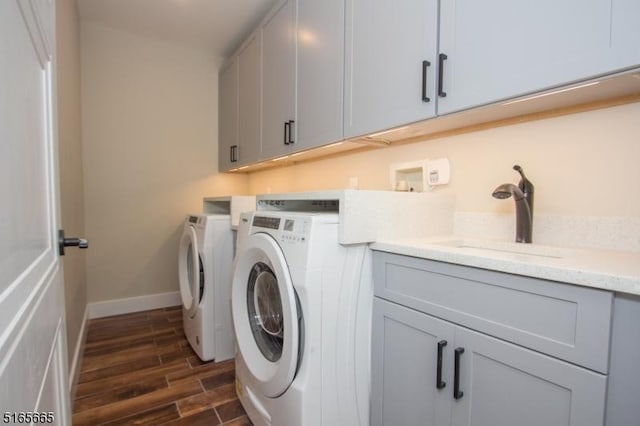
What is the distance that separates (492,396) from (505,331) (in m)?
0.20

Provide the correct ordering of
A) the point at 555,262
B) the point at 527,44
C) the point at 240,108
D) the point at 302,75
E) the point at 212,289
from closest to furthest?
the point at 555,262 < the point at 527,44 < the point at 302,75 < the point at 212,289 < the point at 240,108

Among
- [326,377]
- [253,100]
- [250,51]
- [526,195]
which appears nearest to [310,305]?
[326,377]

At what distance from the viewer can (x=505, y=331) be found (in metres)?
0.82

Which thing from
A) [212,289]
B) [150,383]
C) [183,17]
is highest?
[183,17]

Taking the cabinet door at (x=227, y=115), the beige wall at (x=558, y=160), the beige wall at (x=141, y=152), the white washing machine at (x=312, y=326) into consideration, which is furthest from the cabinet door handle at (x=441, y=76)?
the beige wall at (x=141, y=152)

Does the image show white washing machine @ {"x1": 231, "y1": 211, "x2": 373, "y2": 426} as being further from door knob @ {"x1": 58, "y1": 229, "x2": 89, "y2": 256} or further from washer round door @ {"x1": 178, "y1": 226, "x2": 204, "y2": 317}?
washer round door @ {"x1": 178, "y1": 226, "x2": 204, "y2": 317}

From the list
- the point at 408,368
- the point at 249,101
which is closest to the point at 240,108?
the point at 249,101

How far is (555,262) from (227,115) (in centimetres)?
291

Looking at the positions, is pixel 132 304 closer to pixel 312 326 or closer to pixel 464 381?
pixel 312 326

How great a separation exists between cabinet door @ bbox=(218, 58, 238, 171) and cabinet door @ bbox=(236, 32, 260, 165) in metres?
0.10

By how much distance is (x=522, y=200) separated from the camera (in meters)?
1.16

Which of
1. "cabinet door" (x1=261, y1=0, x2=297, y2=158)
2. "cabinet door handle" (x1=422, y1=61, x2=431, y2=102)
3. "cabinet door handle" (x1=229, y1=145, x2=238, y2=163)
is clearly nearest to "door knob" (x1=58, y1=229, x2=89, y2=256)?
"cabinet door handle" (x1=422, y1=61, x2=431, y2=102)

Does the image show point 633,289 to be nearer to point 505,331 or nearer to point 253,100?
point 505,331

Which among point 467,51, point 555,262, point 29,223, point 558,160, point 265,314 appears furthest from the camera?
point 265,314
